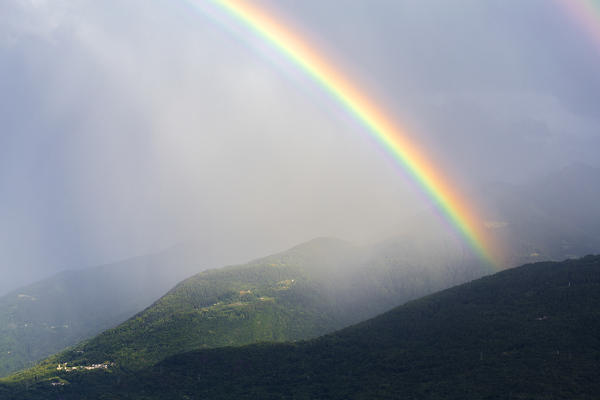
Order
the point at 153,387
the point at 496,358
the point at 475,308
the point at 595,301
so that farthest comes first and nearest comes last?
the point at 475,308
the point at 153,387
the point at 595,301
the point at 496,358

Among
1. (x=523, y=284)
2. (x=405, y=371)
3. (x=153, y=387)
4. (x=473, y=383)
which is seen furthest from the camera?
(x=523, y=284)

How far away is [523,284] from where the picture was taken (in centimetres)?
19488

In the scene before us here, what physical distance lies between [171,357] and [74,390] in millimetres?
45301

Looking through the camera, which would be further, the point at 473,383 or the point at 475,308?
the point at 475,308

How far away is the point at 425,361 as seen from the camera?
142 meters

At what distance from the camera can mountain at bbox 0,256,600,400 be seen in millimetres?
115562

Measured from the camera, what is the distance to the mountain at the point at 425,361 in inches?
4550

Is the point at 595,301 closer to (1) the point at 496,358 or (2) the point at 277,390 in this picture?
(1) the point at 496,358

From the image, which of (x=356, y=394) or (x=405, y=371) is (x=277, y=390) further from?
(x=405, y=371)

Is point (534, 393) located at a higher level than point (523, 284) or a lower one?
lower

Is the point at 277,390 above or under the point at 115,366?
under

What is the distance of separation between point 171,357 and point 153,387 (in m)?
33.6

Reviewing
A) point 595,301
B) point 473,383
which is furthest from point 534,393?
point 595,301

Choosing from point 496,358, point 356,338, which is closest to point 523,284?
point 496,358
